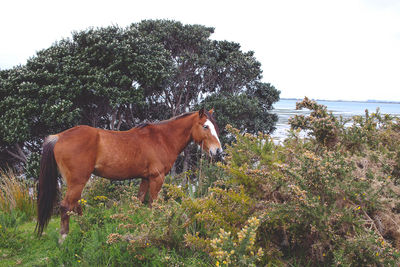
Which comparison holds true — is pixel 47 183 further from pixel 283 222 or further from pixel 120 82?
pixel 120 82

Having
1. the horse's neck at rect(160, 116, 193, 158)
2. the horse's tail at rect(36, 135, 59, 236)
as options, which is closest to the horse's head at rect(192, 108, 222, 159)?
the horse's neck at rect(160, 116, 193, 158)

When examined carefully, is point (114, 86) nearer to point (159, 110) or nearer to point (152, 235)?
point (159, 110)

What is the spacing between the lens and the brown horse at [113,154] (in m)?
4.15

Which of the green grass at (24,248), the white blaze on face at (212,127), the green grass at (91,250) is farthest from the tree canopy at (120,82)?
the white blaze on face at (212,127)

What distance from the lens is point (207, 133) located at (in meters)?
4.93

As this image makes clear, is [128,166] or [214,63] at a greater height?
[214,63]

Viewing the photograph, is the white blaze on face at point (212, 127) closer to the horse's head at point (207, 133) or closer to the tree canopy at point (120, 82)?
the horse's head at point (207, 133)

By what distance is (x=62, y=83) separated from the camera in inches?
454

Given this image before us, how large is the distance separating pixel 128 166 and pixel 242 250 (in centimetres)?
294

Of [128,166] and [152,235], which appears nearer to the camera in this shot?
[152,235]

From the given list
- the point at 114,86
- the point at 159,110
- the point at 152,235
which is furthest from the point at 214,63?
the point at 152,235

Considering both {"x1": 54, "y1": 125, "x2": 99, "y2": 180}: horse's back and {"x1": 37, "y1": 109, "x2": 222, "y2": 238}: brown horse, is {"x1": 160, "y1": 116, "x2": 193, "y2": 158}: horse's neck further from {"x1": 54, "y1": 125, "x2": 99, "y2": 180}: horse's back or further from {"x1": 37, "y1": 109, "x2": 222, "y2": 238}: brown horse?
{"x1": 54, "y1": 125, "x2": 99, "y2": 180}: horse's back

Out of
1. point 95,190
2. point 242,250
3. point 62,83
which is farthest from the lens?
point 62,83

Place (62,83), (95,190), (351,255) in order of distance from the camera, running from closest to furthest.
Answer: (351,255)
(95,190)
(62,83)
